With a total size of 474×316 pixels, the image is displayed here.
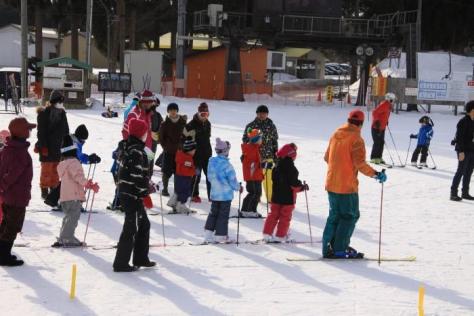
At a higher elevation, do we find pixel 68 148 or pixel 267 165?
pixel 68 148

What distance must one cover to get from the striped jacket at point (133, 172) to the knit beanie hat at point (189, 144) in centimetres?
324

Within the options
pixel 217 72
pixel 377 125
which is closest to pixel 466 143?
pixel 377 125

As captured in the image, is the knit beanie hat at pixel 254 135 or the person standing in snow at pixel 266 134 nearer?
the knit beanie hat at pixel 254 135

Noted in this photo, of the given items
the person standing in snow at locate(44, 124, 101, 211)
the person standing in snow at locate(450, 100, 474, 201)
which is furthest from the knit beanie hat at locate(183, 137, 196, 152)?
the person standing in snow at locate(450, 100, 474, 201)

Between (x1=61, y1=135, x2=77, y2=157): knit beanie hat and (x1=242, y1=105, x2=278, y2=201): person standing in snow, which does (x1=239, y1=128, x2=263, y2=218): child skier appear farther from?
(x1=61, y1=135, x2=77, y2=157): knit beanie hat

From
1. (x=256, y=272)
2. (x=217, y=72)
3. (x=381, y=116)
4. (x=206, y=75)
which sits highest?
(x=217, y=72)

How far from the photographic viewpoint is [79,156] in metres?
10.2

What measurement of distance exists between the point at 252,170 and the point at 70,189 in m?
3.10

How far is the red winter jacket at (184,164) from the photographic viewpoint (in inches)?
430

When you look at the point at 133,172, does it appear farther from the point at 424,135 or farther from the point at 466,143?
the point at 424,135

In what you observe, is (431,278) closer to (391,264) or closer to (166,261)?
(391,264)

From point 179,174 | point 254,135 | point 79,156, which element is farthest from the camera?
point 179,174

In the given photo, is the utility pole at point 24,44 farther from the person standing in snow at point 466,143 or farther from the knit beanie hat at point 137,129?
the knit beanie hat at point 137,129

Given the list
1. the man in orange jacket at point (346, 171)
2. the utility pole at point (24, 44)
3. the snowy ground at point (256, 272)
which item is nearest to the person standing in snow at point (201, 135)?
the snowy ground at point (256, 272)
